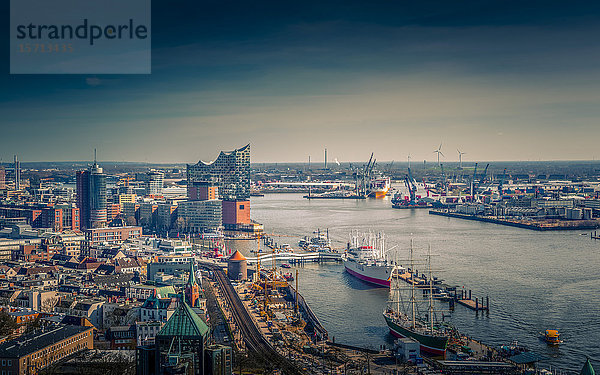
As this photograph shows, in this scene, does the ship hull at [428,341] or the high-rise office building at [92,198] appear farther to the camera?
the high-rise office building at [92,198]

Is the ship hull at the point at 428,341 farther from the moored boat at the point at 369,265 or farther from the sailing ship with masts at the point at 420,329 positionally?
the moored boat at the point at 369,265

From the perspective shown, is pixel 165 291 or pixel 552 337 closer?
pixel 552 337

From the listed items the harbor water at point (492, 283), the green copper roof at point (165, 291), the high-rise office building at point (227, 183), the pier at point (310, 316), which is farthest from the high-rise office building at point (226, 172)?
the green copper roof at point (165, 291)

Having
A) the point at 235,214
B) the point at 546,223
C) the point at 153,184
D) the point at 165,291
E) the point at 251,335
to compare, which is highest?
the point at 153,184

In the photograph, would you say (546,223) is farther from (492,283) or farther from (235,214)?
(492,283)

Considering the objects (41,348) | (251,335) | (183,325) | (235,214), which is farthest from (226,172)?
(183,325)

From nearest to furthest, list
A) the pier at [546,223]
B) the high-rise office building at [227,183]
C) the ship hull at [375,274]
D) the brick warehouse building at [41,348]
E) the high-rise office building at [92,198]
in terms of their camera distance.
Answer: the brick warehouse building at [41,348]
the ship hull at [375,274]
the high-rise office building at [92,198]
the high-rise office building at [227,183]
the pier at [546,223]

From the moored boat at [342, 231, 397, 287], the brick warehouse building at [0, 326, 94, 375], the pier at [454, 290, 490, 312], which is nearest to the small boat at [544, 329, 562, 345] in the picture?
the pier at [454, 290, 490, 312]
